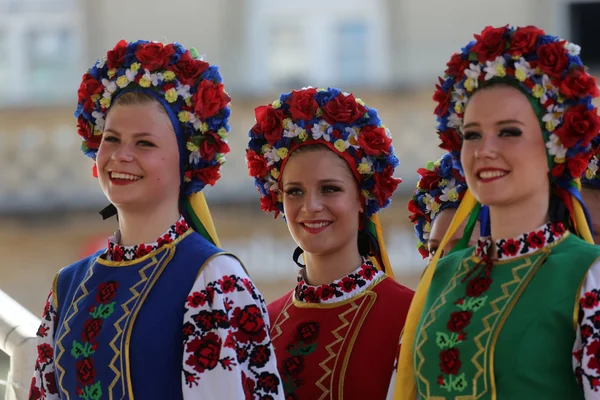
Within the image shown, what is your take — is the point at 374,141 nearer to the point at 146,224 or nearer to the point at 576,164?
the point at 146,224

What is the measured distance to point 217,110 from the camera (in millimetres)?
4008

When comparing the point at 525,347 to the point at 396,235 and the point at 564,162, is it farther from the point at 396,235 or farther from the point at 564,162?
the point at 396,235

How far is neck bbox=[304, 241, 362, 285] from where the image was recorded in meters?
4.25

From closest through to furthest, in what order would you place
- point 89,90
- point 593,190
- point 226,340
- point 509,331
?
point 509,331, point 226,340, point 89,90, point 593,190

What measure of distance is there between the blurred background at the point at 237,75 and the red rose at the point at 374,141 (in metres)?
6.13

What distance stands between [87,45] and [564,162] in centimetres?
833

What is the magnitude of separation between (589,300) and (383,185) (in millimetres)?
1118

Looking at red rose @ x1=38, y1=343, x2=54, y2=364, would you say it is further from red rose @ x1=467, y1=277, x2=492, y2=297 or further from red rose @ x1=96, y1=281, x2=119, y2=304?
red rose @ x1=467, y1=277, x2=492, y2=297

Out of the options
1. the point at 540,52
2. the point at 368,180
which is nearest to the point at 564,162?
the point at 540,52

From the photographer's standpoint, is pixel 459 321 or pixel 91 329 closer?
pixel 459 321

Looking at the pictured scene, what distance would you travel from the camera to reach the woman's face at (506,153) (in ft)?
11.7

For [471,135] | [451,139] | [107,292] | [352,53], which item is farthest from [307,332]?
[352,53]

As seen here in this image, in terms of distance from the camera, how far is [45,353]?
3951 mm

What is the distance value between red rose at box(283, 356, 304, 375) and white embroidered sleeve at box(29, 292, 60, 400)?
63cm
